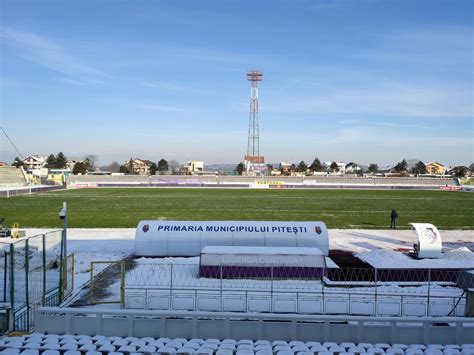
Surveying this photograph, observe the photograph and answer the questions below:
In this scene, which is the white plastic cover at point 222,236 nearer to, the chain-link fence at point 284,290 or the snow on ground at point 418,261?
the chain-link fence at point 284,290

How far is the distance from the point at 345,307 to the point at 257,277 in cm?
406

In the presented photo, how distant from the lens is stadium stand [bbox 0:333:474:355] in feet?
29.3

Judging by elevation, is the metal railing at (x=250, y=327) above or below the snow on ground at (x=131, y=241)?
above

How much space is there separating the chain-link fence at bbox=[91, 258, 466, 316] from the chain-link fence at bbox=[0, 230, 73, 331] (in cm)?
177

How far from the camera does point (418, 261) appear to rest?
19.7 meters

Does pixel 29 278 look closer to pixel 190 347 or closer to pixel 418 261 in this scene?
pixel 190 347

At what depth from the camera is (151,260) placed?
2036cm

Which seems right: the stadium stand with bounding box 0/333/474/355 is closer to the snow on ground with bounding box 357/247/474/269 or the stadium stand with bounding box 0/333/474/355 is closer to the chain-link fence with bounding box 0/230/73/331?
the chain-link fence with bounding box 0/230/73/331

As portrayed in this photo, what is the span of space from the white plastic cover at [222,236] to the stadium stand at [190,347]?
34.1 feet

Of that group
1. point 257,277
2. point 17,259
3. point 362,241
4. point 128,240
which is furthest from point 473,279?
point 128,240

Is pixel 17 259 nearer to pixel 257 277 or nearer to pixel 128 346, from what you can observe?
pixel 128 346

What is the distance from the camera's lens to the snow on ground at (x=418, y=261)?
1868 centimetres

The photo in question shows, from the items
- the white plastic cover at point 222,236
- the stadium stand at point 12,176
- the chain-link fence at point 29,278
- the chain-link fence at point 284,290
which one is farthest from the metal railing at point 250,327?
the stadium stand at point 12,176

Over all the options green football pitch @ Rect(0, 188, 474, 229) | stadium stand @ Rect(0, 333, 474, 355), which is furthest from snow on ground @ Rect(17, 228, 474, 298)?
stadium stand @ Rect(0, 333, 474, 355)
